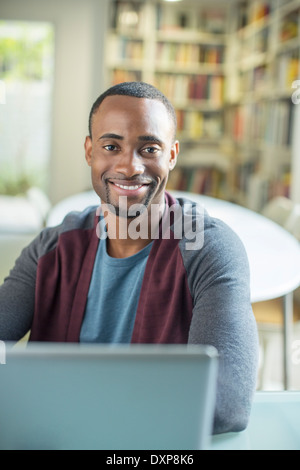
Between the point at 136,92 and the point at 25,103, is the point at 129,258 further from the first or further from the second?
the point at 25,103

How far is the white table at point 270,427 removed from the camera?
0.73m

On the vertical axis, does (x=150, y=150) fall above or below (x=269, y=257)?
above

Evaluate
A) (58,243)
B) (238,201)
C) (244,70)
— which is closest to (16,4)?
(244,70)

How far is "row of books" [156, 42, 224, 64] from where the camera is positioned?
5.48 m

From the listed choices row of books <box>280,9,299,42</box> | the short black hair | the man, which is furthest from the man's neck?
row of books <box>280,9,299,42</box>

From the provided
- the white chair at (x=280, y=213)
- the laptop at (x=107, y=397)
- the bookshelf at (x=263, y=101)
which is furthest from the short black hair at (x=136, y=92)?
the bookshelf at (x=263, y=101)

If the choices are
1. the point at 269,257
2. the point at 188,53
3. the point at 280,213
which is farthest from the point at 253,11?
the point at 269,257

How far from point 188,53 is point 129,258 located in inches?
187

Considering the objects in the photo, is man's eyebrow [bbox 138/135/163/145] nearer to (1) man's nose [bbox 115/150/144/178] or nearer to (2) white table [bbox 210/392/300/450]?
(1) man's nose [bbox 115/150/144/178]

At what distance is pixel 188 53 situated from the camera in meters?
5.54

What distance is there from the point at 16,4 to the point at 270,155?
9.64ft

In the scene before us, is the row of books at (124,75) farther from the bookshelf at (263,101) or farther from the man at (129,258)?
the man at (129,258)

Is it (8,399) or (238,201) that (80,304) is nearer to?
(8,399)

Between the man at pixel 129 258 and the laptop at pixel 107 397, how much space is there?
46cm
